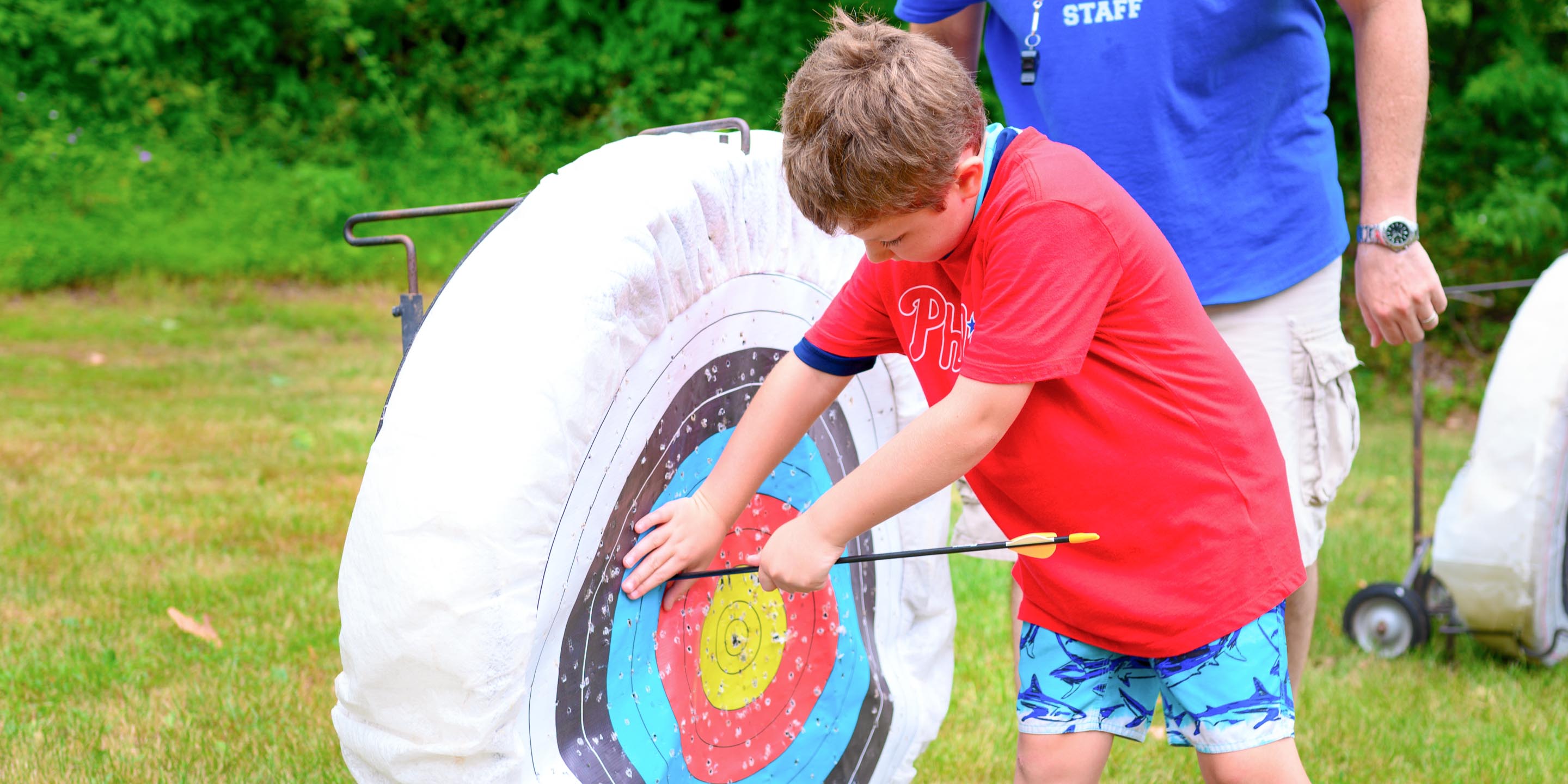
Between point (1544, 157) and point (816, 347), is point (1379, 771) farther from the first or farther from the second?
point (1544, 157)

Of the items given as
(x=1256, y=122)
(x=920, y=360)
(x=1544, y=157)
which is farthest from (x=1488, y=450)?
(x=1544, y=157)

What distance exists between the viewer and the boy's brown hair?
138 centimetres

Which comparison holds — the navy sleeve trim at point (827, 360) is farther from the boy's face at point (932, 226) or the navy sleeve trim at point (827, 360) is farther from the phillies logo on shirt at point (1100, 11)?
the phillies logo on shirt at point (1100, 11)

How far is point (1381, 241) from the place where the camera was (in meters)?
1.74

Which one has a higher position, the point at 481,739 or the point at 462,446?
the point at 462,446

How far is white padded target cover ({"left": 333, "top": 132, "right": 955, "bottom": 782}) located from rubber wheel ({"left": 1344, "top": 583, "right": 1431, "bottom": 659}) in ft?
7.88

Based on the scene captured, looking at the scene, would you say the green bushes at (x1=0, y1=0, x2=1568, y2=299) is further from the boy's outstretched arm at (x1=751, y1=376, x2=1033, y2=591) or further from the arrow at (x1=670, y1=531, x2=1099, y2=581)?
the boy's outstretched arm at (x1=751, y1=376, x2=1033, y2=591)

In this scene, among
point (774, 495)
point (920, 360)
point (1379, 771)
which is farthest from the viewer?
point (1379, 771)

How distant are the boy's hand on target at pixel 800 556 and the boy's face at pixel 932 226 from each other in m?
0.33

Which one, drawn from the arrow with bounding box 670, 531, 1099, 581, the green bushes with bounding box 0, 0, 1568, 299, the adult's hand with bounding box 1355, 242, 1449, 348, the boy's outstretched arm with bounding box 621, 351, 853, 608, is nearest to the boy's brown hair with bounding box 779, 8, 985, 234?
the boy's outstretched arm with bounding box 621, 351, 853, 608

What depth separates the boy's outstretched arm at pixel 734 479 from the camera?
1.58 metres

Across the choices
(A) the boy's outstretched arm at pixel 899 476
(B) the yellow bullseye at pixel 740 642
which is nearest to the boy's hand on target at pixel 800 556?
(A) the boy's outstretched arm at pixel 899 476

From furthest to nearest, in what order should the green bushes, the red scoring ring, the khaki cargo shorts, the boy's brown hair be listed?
the green bushes, the khaki cargo shorts, the red scoring ring, the boy's brown hair

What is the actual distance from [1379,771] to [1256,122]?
1428 millimetres
